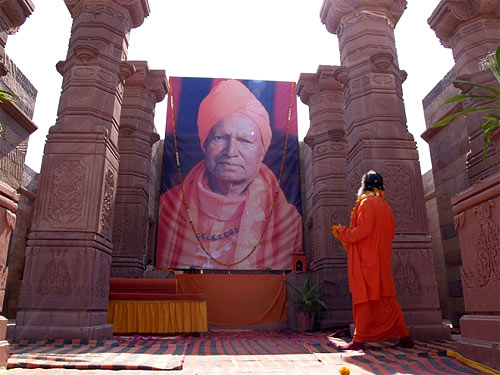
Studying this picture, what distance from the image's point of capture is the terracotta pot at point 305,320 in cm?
660

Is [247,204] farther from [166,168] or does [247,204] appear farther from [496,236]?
[496,236]

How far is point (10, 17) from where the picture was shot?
561cm

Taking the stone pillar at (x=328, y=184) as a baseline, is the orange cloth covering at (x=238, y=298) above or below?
below

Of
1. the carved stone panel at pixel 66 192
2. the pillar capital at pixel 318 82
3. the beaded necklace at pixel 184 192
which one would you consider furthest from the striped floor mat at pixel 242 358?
the beaded necklace at pixel 184 192

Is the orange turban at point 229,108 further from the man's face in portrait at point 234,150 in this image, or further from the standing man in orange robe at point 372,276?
the standing man in orange robe at point 372,276

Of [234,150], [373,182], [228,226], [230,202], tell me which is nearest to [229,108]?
[234,150]

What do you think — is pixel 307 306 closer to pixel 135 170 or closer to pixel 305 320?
pixel 305 320

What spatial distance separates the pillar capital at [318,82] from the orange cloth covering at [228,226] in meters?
3.87

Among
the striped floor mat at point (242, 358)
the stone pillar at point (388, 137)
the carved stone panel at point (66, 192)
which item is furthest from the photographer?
the carved stone panel at point (66, 192)

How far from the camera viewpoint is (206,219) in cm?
1142

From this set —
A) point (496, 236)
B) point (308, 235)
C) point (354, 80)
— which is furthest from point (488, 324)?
point (308, 235)

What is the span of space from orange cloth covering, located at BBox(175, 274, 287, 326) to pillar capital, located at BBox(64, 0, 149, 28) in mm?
4516

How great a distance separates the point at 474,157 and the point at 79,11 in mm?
6233

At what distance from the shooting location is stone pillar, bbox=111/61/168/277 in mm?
7750
